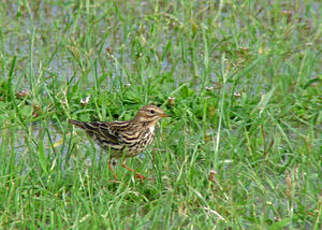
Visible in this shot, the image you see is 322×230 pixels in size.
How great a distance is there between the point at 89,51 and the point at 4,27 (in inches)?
80.7

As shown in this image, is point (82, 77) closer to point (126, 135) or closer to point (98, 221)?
point (126, 135)

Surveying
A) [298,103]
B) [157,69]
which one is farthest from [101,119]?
[298,103]

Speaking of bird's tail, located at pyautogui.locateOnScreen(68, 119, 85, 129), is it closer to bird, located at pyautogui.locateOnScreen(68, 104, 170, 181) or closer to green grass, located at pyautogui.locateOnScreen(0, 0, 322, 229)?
bird, located at pyautogui.locateOnScreen(68, 104, 170, 181)

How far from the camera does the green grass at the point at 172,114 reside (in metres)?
6.30

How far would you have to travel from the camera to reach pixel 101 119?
845 centimetres

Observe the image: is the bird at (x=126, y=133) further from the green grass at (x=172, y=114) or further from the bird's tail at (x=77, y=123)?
the green grass at (x=172, y=114)

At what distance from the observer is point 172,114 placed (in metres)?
8.62

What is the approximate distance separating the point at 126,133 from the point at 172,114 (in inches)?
48.2

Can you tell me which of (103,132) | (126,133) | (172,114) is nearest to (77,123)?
(103,132)

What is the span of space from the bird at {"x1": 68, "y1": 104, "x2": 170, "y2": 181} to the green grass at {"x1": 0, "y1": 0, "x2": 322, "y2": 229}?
138 millimetres

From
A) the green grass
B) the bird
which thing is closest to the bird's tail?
the bird

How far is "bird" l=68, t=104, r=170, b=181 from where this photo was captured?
24.4 ft

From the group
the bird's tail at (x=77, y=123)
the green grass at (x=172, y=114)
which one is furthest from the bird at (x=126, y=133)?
the green grass at (x=172, y=114)

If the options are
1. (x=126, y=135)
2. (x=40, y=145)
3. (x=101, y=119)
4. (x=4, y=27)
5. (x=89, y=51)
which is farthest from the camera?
(x=4, y=27)
